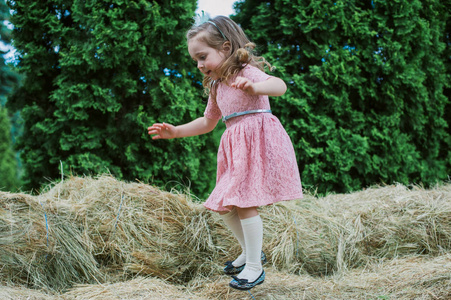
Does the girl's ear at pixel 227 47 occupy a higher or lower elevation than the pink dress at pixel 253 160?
higher

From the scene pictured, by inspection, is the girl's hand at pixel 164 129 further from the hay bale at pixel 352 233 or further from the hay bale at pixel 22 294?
the hay bale at pixel 22 294

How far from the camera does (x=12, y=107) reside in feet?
15.3

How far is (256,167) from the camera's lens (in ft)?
7.28

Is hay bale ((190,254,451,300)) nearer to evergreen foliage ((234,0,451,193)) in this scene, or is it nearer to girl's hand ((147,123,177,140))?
girl's hand ((147,123,177,140))

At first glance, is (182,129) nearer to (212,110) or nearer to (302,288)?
(212,110)

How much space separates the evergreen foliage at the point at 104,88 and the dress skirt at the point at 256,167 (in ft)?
6.85

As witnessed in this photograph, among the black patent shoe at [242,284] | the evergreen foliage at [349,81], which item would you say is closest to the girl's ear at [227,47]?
the black patent shoe at [242,284]

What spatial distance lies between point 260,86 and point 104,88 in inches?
108

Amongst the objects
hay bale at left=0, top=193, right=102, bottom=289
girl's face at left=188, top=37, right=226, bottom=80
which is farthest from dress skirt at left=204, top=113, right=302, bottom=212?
hay bale at left=0, top=193, right=102, bottom=289

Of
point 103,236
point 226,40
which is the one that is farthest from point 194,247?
point 226,40

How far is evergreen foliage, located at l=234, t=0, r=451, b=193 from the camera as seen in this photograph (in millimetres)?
4648

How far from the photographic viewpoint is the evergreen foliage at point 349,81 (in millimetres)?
4648

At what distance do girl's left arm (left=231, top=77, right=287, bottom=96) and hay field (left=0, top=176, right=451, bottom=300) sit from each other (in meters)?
1.18

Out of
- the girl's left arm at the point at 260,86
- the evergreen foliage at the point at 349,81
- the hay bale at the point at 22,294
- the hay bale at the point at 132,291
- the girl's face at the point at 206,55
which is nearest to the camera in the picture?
the girl's left arm at the point at 260,86
